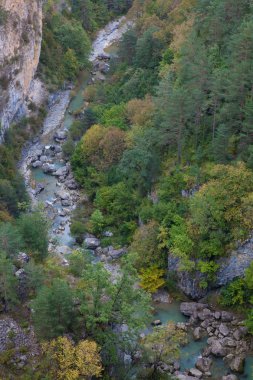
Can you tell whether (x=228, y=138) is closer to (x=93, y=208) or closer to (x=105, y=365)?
(x=93, y=208)

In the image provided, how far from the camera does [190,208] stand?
1905 inches

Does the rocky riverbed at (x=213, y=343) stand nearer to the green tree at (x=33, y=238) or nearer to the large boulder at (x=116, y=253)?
the large boulder at (x=116, y=253)

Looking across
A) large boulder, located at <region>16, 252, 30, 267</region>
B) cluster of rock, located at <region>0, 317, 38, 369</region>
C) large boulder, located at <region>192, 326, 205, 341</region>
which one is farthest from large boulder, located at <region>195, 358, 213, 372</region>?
large boulder, located at <region>16, 252, 30, 267</region>

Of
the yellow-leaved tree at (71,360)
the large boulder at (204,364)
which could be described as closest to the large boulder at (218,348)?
the large boulder at (204,364)

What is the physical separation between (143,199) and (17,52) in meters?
31.6

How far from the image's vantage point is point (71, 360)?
1287 inches

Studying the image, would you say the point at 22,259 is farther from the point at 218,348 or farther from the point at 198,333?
the point at 218,348

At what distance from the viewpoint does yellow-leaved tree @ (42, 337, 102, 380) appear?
32469 millimetres

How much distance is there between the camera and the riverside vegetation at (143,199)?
35.3 meters

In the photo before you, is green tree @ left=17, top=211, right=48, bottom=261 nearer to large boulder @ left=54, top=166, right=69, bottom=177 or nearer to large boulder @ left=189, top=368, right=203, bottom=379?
large boulder @ left=189, top=368, right=203, bottom=379

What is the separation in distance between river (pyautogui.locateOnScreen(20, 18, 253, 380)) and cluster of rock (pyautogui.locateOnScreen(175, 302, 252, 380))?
571mm

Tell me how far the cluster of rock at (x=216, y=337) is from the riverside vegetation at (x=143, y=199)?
54.2 inches

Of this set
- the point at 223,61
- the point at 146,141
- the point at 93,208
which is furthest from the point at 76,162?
the point at 223,61

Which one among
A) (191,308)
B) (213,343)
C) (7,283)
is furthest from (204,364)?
(7,283)
